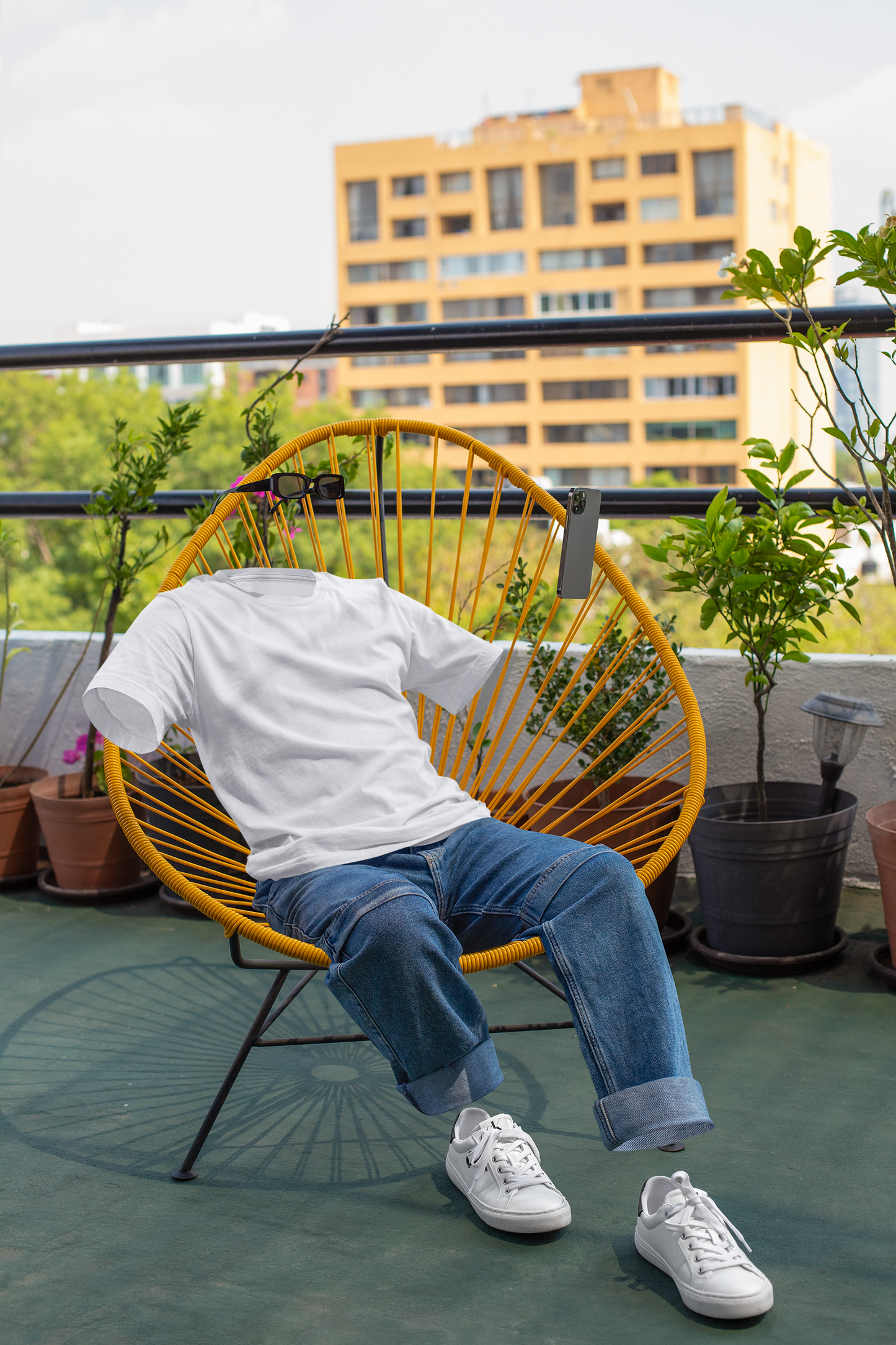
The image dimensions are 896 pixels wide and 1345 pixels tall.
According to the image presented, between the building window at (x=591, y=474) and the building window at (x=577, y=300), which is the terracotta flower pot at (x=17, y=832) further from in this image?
the building window at (x=577, y=300)

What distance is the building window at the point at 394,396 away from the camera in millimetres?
60000

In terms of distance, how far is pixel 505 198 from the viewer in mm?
60219

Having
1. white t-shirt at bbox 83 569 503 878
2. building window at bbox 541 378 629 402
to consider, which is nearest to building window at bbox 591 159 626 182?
building window at bbox 541 378 629 402

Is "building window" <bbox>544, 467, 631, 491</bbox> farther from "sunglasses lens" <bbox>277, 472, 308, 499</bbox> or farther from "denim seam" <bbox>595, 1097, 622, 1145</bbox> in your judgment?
"denim seam" <bbox>595, 1097, 622, 1145</bbox>

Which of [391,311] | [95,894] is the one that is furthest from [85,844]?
[391,311]

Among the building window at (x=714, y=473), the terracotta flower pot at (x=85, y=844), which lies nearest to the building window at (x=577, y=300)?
the building window at (x=714, y=473)

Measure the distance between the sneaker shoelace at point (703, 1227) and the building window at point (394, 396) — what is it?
197 feet

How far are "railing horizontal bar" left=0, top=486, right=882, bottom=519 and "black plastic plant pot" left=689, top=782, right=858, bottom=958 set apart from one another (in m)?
0.56

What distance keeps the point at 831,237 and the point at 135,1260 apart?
5.51 feet

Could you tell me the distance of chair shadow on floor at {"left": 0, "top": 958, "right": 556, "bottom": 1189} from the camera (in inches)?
60.4

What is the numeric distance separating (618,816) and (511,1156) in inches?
34.7

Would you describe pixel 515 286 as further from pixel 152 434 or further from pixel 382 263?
pixel 152 434

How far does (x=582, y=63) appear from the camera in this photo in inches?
2477

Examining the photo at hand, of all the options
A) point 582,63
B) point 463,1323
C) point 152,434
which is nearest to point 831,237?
point 152,434
